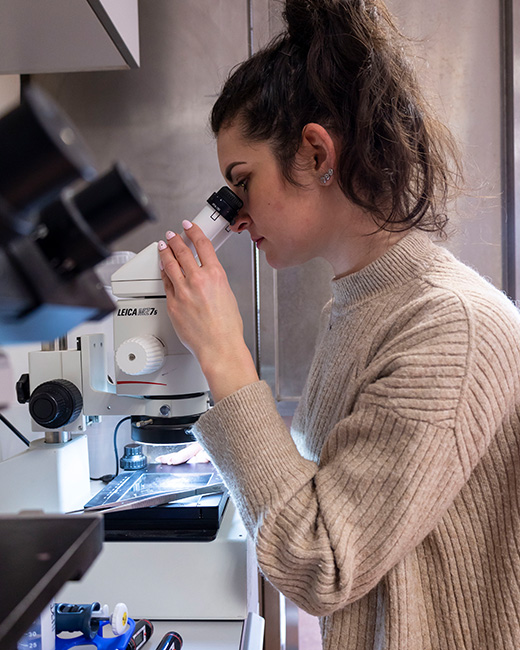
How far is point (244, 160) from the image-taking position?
0.76m

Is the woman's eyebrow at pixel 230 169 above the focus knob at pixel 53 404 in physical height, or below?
above

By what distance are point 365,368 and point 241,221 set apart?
33 centimetres

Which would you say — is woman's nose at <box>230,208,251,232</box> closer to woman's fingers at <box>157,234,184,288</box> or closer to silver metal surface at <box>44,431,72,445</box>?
woman's fingers at <box>157,234,184,288</box>

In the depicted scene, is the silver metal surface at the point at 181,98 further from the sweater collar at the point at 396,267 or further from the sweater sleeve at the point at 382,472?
the sweater sleeve at the point at 382,472

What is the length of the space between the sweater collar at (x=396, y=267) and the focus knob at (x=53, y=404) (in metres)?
0.57

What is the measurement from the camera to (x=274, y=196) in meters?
0.75

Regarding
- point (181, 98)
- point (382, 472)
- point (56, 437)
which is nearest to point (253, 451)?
point (382, 472)

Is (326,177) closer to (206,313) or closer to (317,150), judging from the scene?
(317,150)

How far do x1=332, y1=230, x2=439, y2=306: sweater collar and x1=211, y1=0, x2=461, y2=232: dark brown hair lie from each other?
0.04 meters

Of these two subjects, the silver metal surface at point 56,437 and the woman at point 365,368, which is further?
the silver metal surface at point 56,437

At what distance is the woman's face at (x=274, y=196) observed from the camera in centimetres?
75

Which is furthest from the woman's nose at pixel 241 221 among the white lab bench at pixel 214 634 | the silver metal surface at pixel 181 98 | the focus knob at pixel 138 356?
the silver metal surface at pixel 181 98

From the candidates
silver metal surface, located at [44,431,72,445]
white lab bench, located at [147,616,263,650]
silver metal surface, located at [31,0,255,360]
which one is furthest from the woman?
silver metal surface, located at [31,0,255,360]

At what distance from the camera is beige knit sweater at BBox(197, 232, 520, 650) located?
56cm
